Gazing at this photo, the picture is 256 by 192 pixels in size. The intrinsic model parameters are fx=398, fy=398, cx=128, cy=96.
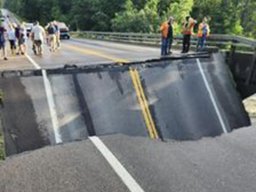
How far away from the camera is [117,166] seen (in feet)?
28.6

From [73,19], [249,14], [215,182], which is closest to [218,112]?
[215,182]

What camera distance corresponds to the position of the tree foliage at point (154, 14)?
158 feet

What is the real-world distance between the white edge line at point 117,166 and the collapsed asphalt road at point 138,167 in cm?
10

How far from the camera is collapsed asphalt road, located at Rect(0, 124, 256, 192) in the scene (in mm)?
7953

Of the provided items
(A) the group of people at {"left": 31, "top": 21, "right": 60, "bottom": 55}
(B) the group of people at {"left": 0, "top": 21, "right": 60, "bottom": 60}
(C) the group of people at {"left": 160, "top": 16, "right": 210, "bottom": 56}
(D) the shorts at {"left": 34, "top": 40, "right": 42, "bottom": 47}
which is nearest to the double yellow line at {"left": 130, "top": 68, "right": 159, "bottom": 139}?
(C) the group of people at {"left": 160, "top": 16, "right": 210, "bottom": 56}

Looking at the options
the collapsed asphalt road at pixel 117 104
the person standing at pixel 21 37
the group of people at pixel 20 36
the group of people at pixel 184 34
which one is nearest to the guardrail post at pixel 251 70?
the collapsed asphalt road at pixel 117 104

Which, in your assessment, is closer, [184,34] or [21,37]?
[184,34]

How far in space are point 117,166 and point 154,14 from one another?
41207 mm

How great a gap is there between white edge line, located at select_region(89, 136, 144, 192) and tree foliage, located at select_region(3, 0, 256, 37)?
33616 mm

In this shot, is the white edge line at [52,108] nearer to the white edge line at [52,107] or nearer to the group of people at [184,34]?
the white edge line at [52,107]

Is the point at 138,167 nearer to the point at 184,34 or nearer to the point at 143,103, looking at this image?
the point at 143,103

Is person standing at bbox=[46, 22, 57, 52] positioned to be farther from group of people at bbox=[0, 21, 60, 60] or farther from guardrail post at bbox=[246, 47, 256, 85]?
guardrail post at bbox=[246, 47, 256, 85]

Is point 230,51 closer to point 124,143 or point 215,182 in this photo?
point 124,143

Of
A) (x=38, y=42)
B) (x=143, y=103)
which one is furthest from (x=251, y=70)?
(x=38, y=42)
